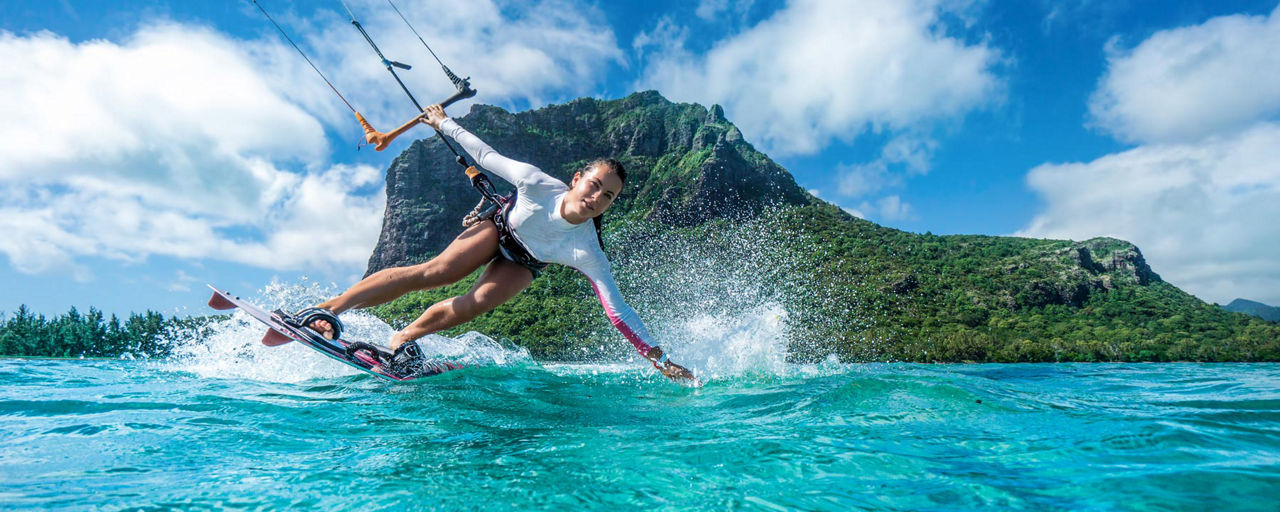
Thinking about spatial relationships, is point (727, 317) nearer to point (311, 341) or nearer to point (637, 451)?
point (311, 341)

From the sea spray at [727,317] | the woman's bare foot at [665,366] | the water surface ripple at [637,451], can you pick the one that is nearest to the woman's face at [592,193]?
the woman's bare foot at [665,366]

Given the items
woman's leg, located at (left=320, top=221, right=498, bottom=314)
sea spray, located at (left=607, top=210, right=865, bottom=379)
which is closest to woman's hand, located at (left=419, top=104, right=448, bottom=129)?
woman's leg, located at (left=320, top=221, right=498, bottom=314)

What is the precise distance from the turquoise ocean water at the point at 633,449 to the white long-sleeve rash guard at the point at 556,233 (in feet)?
2.36

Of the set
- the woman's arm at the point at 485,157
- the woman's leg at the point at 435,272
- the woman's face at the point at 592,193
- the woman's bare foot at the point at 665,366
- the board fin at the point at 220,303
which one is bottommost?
the woman's bare foot at the point at 665,366

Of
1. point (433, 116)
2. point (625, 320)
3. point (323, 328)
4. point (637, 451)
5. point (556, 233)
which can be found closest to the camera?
point (637, 451)

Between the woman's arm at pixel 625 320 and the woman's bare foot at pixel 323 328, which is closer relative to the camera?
the woman's arm at pixel 625 320

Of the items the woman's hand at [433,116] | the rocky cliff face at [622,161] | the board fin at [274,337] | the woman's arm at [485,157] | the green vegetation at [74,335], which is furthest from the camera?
the rocky cliff face at [622,161]

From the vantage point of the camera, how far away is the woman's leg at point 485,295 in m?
5.43

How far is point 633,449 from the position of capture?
9.64 ft

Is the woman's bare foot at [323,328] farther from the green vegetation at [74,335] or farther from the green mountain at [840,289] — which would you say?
the green vegetation at [74,335]

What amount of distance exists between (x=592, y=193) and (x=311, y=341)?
3.35m

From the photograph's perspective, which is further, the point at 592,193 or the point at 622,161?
the point at 622,161

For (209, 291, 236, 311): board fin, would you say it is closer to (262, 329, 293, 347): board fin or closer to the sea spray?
(262, 329, 293, 347): board fin

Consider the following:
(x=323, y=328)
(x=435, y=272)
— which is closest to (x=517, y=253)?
(x=435, y=272)
